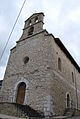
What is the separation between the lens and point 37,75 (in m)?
10.1

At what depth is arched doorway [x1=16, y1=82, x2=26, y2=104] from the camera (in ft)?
34.2

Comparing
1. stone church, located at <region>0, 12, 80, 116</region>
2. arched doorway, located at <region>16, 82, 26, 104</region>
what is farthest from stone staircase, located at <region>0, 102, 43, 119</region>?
arched doorway, located at <region>16, 82, 26, 104</region>

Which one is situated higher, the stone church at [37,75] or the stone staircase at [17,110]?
the stone church at [37,75]

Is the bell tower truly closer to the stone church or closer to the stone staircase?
the stone church

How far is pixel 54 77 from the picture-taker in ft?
32.4

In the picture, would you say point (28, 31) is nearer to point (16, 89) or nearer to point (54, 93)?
point (16, 89)

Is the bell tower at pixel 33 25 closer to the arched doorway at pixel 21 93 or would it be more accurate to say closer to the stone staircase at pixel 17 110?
the arched doorway at pixel 21 93

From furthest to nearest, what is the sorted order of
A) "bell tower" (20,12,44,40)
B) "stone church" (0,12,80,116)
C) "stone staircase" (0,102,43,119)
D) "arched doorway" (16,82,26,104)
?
"bell tower" (20,12,44,40) < "arched doorway" (16,82,26,104) < "stone church" (0,12,80,116) < "stone staircase" (0,102,43,119)

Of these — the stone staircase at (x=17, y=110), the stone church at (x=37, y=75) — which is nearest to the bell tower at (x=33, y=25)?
the stone church at (x=37, y=75)

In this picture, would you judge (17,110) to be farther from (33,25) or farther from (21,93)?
(33,25)

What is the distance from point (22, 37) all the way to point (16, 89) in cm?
602

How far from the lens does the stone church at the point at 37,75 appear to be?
902 centimetres

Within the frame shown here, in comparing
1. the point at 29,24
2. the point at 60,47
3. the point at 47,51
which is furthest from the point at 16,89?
the point at 29,24

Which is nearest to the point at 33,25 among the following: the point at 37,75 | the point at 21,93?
the point at 37,75
